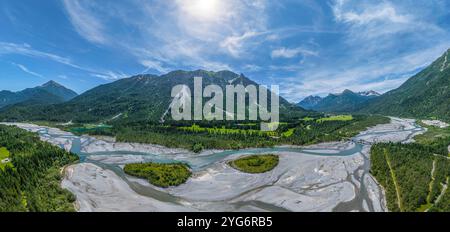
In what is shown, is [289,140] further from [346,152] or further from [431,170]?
[431,170]

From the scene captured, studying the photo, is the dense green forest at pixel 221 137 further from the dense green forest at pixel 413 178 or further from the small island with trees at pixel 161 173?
the dense green forest at pixel 413 178

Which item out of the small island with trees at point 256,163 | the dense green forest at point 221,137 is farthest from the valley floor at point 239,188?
the dense green forest at point 221,137

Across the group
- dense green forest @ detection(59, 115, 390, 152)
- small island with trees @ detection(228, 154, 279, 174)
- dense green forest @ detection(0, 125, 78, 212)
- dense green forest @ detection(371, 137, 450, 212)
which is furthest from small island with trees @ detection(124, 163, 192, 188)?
dense green forest @ detection(371, 137, 450, 212)

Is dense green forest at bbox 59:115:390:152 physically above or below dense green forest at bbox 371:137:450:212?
above

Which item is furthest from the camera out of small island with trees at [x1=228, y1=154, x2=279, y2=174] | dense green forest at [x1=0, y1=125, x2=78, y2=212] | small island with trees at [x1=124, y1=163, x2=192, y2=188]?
small island with trees at [x1=228, y1=154, x2=279, y2=174]

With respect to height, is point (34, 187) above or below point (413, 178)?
below

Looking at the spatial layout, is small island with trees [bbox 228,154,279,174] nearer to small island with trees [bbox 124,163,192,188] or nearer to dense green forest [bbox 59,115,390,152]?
small island with trees [bbox 124,163,192,188]

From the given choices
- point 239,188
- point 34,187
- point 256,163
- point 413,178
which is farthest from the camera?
point 256,163

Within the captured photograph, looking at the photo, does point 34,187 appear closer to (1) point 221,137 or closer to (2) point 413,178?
(2) point 413,178

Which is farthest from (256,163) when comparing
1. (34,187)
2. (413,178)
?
(34,187)

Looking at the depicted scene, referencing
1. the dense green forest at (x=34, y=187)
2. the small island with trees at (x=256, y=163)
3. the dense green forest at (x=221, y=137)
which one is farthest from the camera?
the dense green forest at (x=221, y=137)
